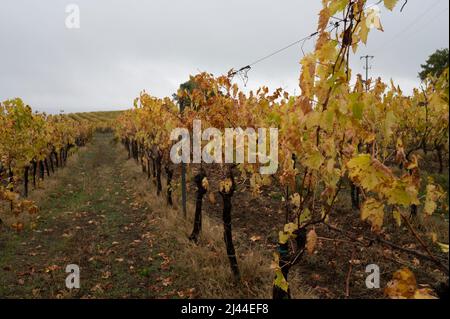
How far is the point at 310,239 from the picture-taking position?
257cm

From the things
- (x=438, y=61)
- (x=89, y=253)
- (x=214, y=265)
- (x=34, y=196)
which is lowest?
(x=89, y=253)

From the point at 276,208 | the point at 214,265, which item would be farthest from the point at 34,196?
the point at 214,265

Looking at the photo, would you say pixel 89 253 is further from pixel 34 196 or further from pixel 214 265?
pixel 34 196

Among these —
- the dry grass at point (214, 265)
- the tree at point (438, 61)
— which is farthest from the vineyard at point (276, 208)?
the tree at point (438, 61)

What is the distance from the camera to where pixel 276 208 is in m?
11.0

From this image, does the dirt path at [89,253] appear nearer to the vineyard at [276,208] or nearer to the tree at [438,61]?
the vineyard at [276,208]

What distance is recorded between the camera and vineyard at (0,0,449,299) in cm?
219

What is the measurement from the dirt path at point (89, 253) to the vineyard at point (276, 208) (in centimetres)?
4

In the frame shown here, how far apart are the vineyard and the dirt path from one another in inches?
1.7

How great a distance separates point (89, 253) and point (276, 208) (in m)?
5.89

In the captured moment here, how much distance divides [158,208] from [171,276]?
4.64 metres

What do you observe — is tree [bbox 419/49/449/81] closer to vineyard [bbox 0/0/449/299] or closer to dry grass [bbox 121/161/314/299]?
vineyard [bbox 0/0/449/299]
